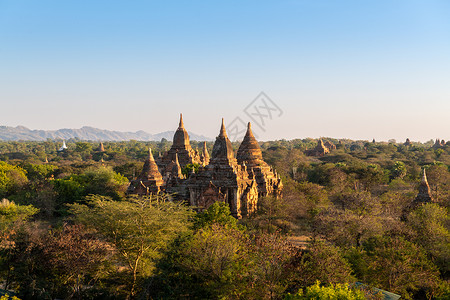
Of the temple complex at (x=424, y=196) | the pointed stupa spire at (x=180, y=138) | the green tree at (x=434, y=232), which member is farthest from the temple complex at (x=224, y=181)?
the green tree at (x=434, y=232)

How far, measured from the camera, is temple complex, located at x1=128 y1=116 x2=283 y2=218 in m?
31.7

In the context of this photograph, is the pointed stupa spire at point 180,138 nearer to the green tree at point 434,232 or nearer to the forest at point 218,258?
the forest at point 218,258

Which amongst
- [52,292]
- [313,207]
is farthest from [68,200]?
[313,207]

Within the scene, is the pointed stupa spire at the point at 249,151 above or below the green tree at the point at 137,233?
above

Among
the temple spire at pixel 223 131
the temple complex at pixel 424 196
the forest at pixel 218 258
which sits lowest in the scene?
the forest at pixel 218 258

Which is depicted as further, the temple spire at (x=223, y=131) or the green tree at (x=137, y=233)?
the temple spire at (x=223, y=131)

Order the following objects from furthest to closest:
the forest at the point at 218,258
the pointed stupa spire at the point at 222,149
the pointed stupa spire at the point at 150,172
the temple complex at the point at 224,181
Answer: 1. the pointed stupa spire at the point at 150,172
2. the pointed stupa spire at the point at 222,149
3. the temple complex at the point at 224,181
4. the forest at the point at 218,258

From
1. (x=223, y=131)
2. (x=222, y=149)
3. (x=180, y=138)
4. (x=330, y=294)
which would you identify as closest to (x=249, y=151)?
(x=223, y=131)

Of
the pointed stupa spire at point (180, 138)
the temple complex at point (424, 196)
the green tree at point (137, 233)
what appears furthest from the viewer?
the pointed stupa spire at point (180, 138)

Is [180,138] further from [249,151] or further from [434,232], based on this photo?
[434,232]

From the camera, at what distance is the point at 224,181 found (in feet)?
105

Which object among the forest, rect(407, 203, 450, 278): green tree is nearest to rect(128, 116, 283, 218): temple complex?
the forest

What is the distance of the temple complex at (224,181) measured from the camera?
31.7m

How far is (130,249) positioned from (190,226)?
194 inches
